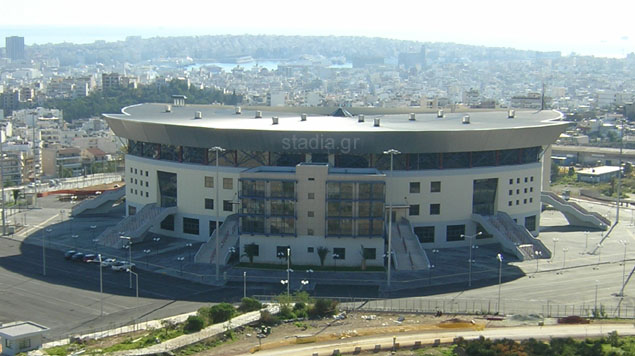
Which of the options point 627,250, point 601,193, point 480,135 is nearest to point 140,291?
point 480,135

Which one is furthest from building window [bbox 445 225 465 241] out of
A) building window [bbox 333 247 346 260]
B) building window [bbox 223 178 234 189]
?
building window [bbox 223 178 234 189]

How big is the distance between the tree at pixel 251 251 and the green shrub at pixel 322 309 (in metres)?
13.5

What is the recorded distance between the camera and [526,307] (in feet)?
174

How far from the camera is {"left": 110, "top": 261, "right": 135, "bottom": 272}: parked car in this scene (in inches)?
2434

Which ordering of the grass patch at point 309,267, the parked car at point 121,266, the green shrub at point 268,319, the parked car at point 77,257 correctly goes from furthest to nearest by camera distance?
the parked car at point 77,257 → the grass patch at point 309,267 → the parked car at point 121,266 → the green shrub at point 268,319

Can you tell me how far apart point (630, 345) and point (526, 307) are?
978 cm

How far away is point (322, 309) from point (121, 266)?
1854cm

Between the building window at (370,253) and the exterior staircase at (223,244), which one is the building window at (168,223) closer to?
the exterior staircase at (223,244)

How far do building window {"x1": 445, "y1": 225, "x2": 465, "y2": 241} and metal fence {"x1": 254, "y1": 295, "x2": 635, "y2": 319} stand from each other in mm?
15716

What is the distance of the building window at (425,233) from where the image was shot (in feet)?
227

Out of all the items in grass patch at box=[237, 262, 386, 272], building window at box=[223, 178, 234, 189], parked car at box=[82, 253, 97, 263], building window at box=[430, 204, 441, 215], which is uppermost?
Answer: building window at box=[223, 178, 234, 189]

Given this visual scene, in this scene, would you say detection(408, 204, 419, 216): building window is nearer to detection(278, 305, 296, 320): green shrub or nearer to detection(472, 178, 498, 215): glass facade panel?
detection(472, 178, 498, 215): glass facade panel

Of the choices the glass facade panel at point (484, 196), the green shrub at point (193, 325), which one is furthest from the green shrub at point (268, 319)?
the glass facade panel at point (484, 196)

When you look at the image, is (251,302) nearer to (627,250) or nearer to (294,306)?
(294,306)
